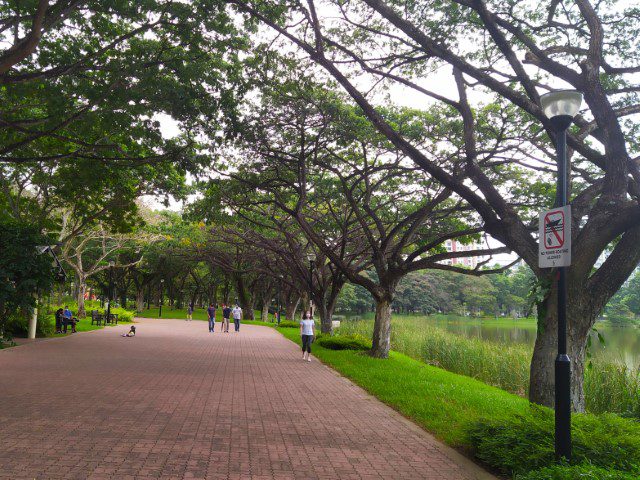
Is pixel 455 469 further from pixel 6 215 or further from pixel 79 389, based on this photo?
pixel 6 215

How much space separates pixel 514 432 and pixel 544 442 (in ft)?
1.21

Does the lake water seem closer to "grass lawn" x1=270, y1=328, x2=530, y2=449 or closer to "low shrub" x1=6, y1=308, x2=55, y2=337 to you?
"grass lawn" x1=270, y1=328, x2=530, y2=449

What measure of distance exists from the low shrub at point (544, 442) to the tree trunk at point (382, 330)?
32.9ft

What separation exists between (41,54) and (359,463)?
1072cm

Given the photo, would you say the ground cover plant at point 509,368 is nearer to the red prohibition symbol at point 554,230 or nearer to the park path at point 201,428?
the red prohibition symbol at point 554,230

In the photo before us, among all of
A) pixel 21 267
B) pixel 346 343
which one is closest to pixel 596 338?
pixel 346 343

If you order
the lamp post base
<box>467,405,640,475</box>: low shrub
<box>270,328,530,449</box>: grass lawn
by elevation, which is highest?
the lamp post base

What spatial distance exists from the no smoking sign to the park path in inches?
95.9

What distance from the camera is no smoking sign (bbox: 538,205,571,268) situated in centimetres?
514

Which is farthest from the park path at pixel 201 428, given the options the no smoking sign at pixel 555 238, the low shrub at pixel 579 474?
the no smoking sign at pixel 555 238

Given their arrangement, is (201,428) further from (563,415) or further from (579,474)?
(579,474)

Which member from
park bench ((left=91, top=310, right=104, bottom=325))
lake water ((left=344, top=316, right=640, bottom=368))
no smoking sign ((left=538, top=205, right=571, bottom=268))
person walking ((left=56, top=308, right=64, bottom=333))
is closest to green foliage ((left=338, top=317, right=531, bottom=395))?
lake water ((left=344, top=316, right=640, bottom=368))

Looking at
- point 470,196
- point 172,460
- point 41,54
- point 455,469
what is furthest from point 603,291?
point 41,54

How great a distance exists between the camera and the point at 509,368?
14.2 m
